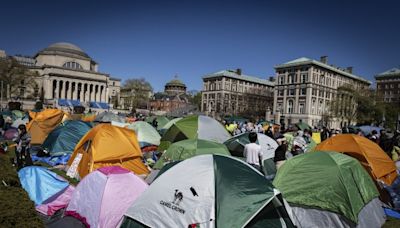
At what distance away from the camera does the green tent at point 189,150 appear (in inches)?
352

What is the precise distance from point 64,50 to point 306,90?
69.0m

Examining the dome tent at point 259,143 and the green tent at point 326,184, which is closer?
the green tent at point 326,184

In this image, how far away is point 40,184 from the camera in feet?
22.2

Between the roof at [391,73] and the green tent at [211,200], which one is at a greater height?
the roof at [391,73]

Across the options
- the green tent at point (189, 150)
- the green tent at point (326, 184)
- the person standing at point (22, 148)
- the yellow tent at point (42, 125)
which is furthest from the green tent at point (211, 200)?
the yellow tent at point (42, 125)

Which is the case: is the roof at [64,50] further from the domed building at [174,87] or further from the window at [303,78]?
the window at [303,78]

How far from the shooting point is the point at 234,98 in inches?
3260

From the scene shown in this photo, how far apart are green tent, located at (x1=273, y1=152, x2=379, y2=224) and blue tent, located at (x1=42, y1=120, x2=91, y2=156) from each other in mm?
9930

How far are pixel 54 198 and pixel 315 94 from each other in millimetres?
65454

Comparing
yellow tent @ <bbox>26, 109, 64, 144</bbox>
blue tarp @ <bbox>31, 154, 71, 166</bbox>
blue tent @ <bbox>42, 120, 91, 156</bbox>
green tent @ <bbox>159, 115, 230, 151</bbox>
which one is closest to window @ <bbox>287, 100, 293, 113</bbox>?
green tent @ <bbox>159, 115, 230, 151</bbox>

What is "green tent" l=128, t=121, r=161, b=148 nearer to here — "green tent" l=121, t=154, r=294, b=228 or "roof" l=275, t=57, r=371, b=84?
"green tent" l=121, t=154, r=294, b=228

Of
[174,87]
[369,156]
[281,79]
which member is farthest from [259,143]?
[174,87]

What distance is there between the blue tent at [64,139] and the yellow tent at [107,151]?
298 cm

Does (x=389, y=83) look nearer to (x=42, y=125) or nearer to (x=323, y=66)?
(x=323, y=66)
